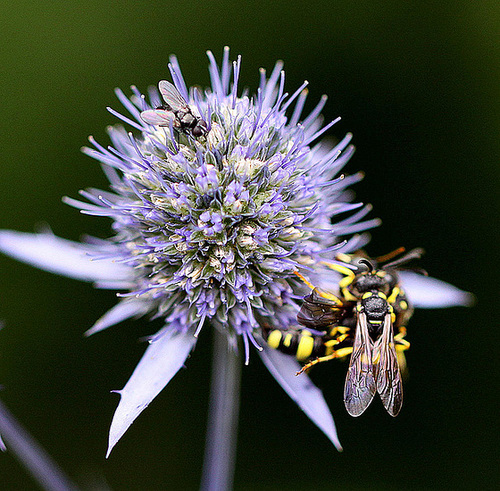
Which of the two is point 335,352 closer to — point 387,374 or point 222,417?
point 387,374

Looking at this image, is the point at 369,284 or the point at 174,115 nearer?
the point at 174,115

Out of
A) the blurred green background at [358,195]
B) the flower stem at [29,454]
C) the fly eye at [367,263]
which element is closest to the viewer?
the flower stem at [29,454]

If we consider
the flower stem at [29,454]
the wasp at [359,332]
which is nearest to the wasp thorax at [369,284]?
the wasp at [359,332]

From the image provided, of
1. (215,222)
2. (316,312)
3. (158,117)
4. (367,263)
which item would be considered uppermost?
(158,117)

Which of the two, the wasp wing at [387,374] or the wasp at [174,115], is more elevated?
the wasp at [174,115]

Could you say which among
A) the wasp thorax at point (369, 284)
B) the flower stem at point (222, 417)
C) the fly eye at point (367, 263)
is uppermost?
the fly eye at point (367, 263)

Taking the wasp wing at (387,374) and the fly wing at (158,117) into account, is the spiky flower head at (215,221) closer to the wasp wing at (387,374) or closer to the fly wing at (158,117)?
the fly wing at (158,117)

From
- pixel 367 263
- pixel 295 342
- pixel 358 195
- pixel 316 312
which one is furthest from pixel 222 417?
pixel 358 195

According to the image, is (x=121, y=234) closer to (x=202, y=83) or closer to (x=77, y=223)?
(x=77, y=223)
